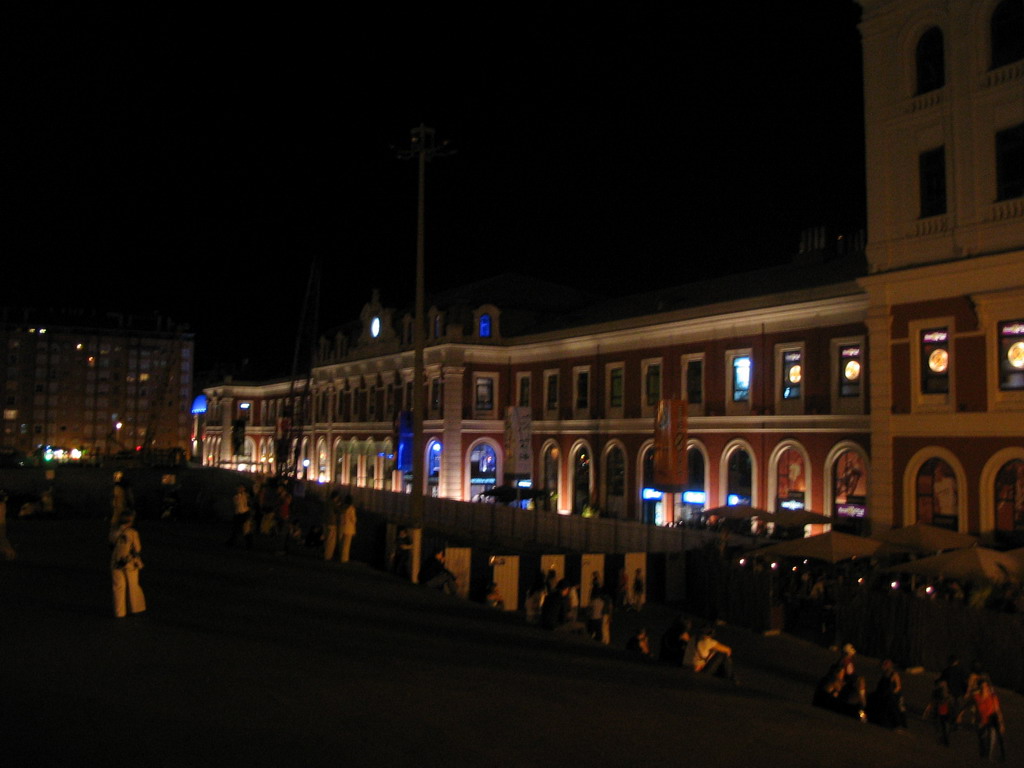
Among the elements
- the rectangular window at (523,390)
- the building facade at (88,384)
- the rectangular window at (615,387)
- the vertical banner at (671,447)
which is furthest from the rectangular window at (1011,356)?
the building facade at (88,384)

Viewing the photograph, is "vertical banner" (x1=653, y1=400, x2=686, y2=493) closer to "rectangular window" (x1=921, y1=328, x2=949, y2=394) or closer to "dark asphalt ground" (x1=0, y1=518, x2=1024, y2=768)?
"rectangular window" (x1=921, y1=328, x2=949, y2=394)

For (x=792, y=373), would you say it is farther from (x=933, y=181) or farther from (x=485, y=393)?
(x=485, y=393)

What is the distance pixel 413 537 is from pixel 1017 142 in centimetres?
1826

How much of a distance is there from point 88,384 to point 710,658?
405 ft

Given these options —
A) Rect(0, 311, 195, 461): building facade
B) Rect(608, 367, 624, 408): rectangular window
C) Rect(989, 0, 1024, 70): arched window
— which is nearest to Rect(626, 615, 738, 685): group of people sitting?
Rect(989, 0, 1024, 70): arched window

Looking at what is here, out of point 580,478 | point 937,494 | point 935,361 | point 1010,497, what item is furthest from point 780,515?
point 580,478

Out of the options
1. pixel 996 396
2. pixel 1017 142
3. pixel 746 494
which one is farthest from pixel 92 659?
pixel 746 494

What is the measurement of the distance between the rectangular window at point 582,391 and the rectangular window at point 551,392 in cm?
202

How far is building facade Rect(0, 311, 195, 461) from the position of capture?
385ft

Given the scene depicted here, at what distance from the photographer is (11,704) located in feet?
28.9

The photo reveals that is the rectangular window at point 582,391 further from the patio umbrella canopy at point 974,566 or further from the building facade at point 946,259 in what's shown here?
the patio umbrella canopy at point 974,566

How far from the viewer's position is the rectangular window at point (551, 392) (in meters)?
47.7

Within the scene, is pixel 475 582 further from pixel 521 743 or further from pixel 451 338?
pixel 451 338

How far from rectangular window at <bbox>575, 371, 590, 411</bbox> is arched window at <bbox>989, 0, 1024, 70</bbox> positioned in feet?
79.5
